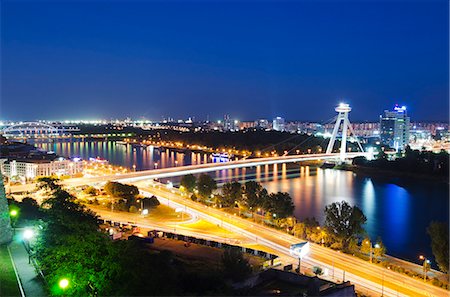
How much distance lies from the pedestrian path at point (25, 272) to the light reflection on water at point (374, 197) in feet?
13.2

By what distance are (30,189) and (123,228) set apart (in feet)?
9.76

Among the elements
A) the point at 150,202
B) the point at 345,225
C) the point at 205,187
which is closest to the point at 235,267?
the point at 345,225

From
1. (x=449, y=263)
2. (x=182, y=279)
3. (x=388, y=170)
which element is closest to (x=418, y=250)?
(x=449, y=263)

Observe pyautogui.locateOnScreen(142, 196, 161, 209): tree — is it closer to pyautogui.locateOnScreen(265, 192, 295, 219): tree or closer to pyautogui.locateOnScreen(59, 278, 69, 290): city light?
pyautogui.locateOnScreen(265, 192, 295, 219): tree

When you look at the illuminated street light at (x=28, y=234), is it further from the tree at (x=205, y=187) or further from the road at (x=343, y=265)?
the tree at (x=205, y=187)

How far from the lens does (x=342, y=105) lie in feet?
49.8

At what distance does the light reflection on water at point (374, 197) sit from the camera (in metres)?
5.86

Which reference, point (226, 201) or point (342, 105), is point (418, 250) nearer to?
point (226, 201)

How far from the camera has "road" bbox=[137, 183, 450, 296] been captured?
369 centimetres

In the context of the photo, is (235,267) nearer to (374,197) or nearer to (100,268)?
(100,268)

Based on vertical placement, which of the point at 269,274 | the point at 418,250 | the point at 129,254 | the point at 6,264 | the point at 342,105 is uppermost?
the point at 342,105

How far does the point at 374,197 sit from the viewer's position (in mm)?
8609

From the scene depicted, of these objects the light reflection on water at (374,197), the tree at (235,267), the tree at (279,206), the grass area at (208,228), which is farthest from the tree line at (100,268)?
the light reflection on water at (374,197)

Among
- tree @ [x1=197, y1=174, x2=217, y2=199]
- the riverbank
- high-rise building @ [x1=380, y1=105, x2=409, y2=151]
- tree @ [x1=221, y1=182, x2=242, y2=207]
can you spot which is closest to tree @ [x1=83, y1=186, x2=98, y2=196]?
tree @ [x1=197, y1=174, x2=217, y2=199]
